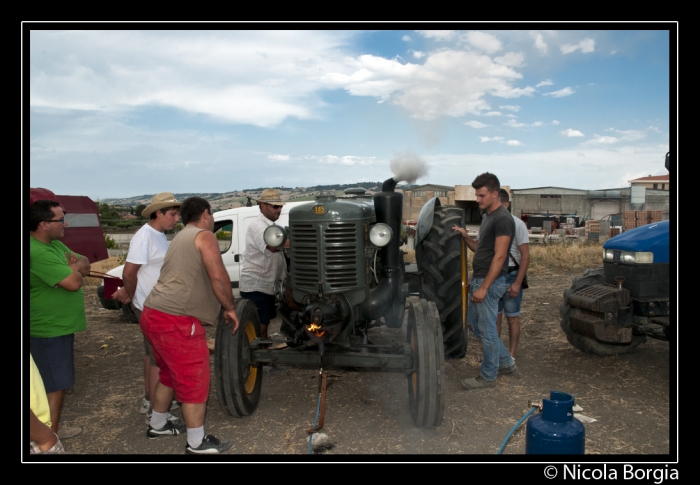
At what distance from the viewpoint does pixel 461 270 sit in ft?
16.5

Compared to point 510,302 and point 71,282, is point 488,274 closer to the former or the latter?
point 510,302

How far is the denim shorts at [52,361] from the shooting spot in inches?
145

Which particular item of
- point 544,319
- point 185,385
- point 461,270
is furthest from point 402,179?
point 544,319

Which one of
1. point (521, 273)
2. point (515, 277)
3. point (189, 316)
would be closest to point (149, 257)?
point (189, 316)

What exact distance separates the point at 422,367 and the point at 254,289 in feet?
6.73

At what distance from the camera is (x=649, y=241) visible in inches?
190

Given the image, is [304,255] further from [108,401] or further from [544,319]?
[544,319]

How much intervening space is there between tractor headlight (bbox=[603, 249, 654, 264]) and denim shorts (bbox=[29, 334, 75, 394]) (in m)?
4.77

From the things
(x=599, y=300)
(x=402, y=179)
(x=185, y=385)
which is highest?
(x=402, y=179)

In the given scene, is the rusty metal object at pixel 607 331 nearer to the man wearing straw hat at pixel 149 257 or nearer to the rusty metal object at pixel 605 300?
the rusty metal object at pixel 605 300

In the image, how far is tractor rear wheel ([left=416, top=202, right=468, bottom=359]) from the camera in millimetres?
4977

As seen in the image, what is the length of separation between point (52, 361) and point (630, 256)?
4.87 m

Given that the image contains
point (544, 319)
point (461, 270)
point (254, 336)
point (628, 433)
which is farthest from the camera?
point (544, 319)

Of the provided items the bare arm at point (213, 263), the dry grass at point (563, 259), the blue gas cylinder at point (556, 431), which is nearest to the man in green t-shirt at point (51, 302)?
the bare arm at point (213, 263)
